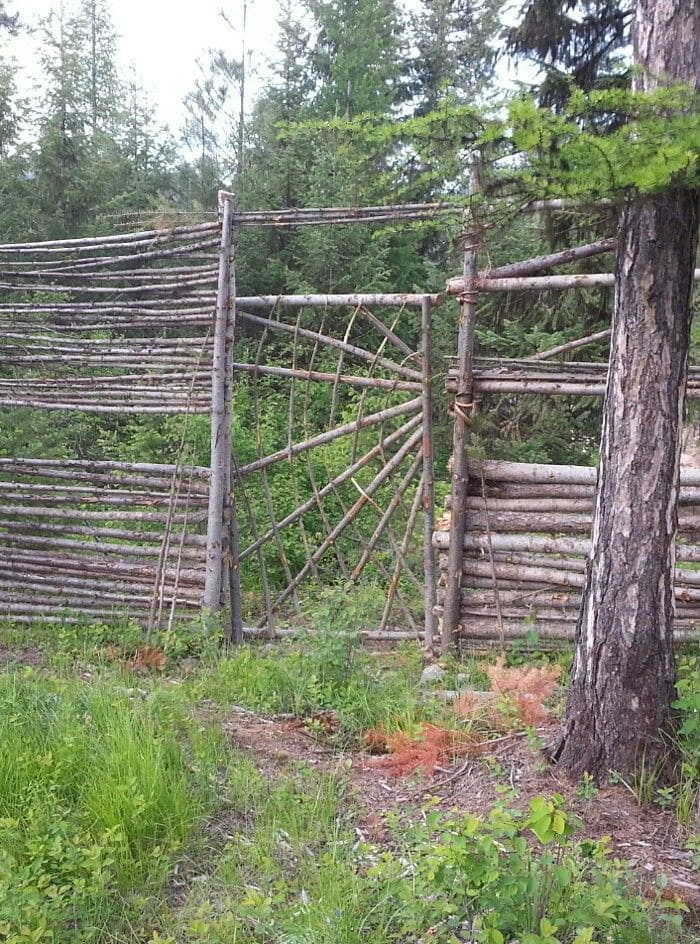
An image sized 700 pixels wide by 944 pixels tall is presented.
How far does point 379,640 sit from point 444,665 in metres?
0.64

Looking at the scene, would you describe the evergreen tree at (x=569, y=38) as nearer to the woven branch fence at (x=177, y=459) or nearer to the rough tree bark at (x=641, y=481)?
the woven branch fence at (x=177, y=459)

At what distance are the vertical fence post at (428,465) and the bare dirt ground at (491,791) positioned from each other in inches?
56.7

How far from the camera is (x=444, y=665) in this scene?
4.50m

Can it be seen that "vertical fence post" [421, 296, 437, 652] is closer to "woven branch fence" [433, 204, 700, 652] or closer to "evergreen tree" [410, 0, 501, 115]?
"woven branch fence" [433, 204, 700, 652]

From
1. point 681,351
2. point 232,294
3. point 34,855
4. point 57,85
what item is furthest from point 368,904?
point 57,85

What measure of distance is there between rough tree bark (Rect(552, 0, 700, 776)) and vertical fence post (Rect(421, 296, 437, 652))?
5.86 ft

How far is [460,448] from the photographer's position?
15.0ft

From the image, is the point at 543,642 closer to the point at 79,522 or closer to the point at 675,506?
the point at 675,506

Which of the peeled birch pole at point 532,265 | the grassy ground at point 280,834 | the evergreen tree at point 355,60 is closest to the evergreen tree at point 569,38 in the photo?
the peeled birch pole at point 532,265

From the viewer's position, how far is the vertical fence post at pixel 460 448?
4449 mm

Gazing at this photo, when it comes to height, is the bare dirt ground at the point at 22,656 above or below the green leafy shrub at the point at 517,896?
below

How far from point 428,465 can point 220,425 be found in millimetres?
1439

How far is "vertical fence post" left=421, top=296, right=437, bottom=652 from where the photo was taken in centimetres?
452

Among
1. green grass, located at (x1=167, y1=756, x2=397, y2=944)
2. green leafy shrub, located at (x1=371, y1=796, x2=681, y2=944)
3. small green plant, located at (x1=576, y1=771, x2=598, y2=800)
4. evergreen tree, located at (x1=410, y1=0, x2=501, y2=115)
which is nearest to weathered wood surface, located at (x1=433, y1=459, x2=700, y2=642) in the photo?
small green plant, located at (x1=576, y1=771, x2=598, y2=800)
